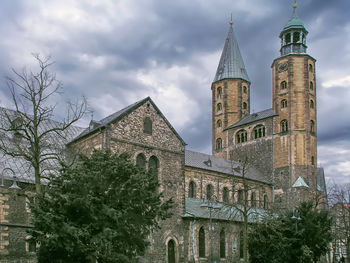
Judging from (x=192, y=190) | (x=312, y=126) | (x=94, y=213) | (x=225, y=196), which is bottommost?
(x=94, y=213)

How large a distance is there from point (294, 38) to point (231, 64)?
11.1 metres

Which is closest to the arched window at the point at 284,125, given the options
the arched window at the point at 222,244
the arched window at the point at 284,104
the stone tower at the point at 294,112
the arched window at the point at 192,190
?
the stone tower at the point at 294,112

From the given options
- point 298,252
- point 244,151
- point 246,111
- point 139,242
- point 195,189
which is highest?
point 246,111

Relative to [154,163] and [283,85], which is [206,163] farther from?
[283,85]

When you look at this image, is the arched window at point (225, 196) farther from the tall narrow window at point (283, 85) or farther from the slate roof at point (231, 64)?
the slate roof at point (231, 64)

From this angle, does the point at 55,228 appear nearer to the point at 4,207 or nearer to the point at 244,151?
the point at 4,207

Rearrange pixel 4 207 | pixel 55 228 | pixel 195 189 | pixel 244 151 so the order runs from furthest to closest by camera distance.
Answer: pixel 244 151, pixel 195 189, pixel 4 207, pixel 55 228

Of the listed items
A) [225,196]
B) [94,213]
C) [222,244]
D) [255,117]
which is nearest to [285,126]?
[255,117]

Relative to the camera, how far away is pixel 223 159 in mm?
52156

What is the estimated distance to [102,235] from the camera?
19.7m

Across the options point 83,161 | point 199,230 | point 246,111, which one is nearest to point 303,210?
point 199,230

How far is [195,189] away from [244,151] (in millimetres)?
16998

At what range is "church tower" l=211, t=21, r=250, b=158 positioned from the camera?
63.1 meters

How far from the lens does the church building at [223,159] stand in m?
30.1
